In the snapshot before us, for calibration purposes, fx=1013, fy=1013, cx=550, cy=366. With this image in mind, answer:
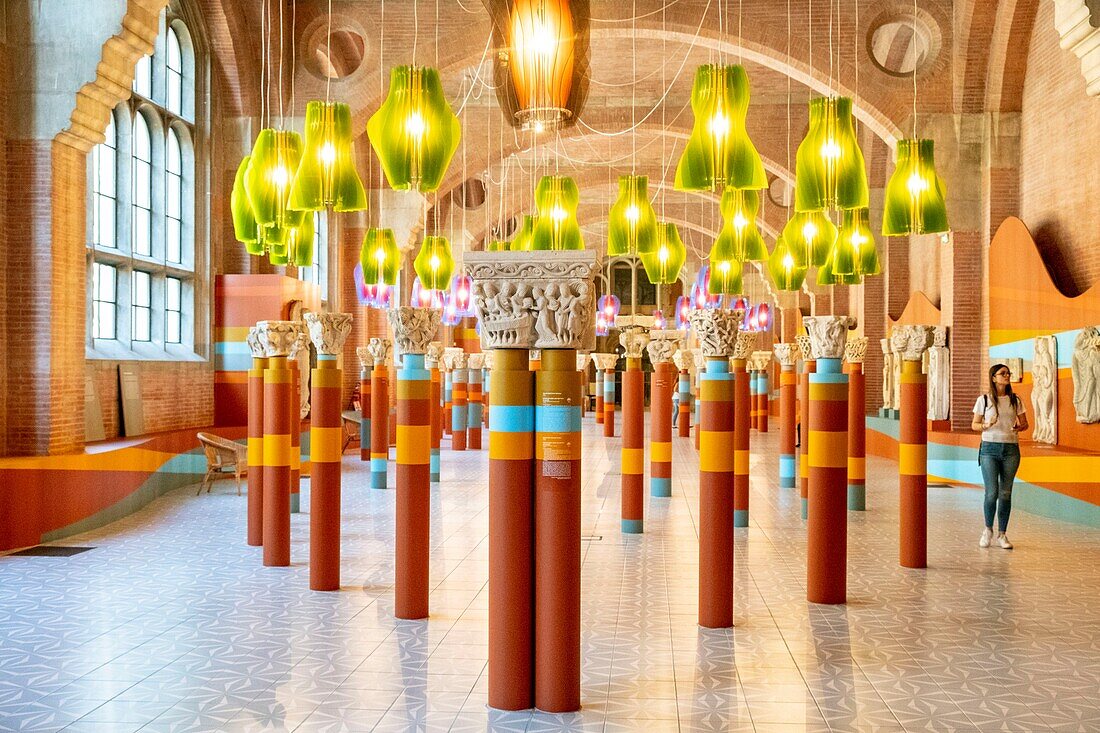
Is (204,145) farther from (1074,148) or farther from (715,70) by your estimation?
(1074,148)

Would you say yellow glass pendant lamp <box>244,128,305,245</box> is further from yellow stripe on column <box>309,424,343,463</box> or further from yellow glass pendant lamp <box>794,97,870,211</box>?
yellow glass pendant lamp <box>794,97,870,211</box>

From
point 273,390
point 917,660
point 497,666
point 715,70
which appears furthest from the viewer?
point 273,390

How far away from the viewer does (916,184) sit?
28.0 ft

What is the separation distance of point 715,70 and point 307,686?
16.5ft

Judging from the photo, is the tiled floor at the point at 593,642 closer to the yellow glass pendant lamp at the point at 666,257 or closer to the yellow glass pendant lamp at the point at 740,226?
the yellow glass pendant lamp at the point at 666,257

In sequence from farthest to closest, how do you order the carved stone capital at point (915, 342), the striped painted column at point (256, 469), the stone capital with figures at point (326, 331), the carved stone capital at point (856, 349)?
1. the carved stone capital at point (856, 349)
2. the striped painted column at point (256, 469)
3. the carved stone capital at point (915, 342)
4. the stone capital with figures at point (326, 331)

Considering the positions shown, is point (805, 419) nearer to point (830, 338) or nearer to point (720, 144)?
point (830, 338)

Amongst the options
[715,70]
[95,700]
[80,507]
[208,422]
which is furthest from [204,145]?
[95,700]

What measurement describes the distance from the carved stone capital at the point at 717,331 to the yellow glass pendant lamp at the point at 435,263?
610 cm

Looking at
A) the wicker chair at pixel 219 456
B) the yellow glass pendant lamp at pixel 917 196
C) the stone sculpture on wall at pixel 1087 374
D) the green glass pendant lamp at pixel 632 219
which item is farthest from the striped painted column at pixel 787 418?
the wicker chair at pixel 219 456

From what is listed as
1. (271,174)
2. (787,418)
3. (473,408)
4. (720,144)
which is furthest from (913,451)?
(473,408)

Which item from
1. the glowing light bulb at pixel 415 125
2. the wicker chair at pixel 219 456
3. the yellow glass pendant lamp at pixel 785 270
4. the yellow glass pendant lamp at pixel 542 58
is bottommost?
the wicker chair at pixel 219 456

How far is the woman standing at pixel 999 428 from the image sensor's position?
9586 mm

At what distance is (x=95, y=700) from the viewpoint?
546 cm
